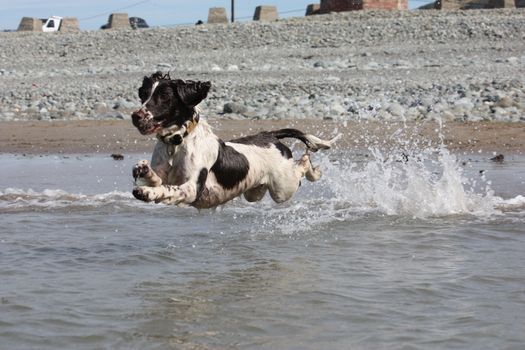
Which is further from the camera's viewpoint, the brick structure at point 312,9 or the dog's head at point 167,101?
the brick structure at point 312,9

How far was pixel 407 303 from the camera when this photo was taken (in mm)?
5895

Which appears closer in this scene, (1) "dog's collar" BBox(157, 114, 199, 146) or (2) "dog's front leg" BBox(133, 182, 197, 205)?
(2) "dog's front leg" BBox(133, 182, 197, 205)

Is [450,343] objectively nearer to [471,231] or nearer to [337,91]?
[471,231]

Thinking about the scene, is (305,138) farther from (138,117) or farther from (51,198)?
(51,198)

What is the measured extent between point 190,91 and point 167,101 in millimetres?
175

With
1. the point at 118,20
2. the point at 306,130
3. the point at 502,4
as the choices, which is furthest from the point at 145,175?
the point at 118,20

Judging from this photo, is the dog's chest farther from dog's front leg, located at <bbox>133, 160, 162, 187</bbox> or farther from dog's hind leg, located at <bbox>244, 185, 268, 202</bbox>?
dog's hind leg, located at <bbox>244, 185, 268, 202</bbox>

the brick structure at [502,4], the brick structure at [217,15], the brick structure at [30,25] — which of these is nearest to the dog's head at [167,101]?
the brick structure at [502,4]

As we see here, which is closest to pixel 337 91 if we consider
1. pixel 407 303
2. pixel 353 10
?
pixel 407 303

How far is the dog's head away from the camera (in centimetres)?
671

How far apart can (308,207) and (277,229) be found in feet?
4.66

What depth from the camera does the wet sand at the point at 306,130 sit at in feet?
48.4

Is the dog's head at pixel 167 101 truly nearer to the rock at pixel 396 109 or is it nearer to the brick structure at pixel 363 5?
the rock at pixel 396 109

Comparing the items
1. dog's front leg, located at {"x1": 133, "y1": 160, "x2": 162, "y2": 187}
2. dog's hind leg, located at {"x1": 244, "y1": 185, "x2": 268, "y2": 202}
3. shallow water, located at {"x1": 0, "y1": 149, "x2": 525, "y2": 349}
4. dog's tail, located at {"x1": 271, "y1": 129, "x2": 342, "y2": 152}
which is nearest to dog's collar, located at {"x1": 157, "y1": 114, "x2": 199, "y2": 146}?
dog's front leg, located at {"x1": 133, "y1": 160, "x2": 162, "y2": 187}
